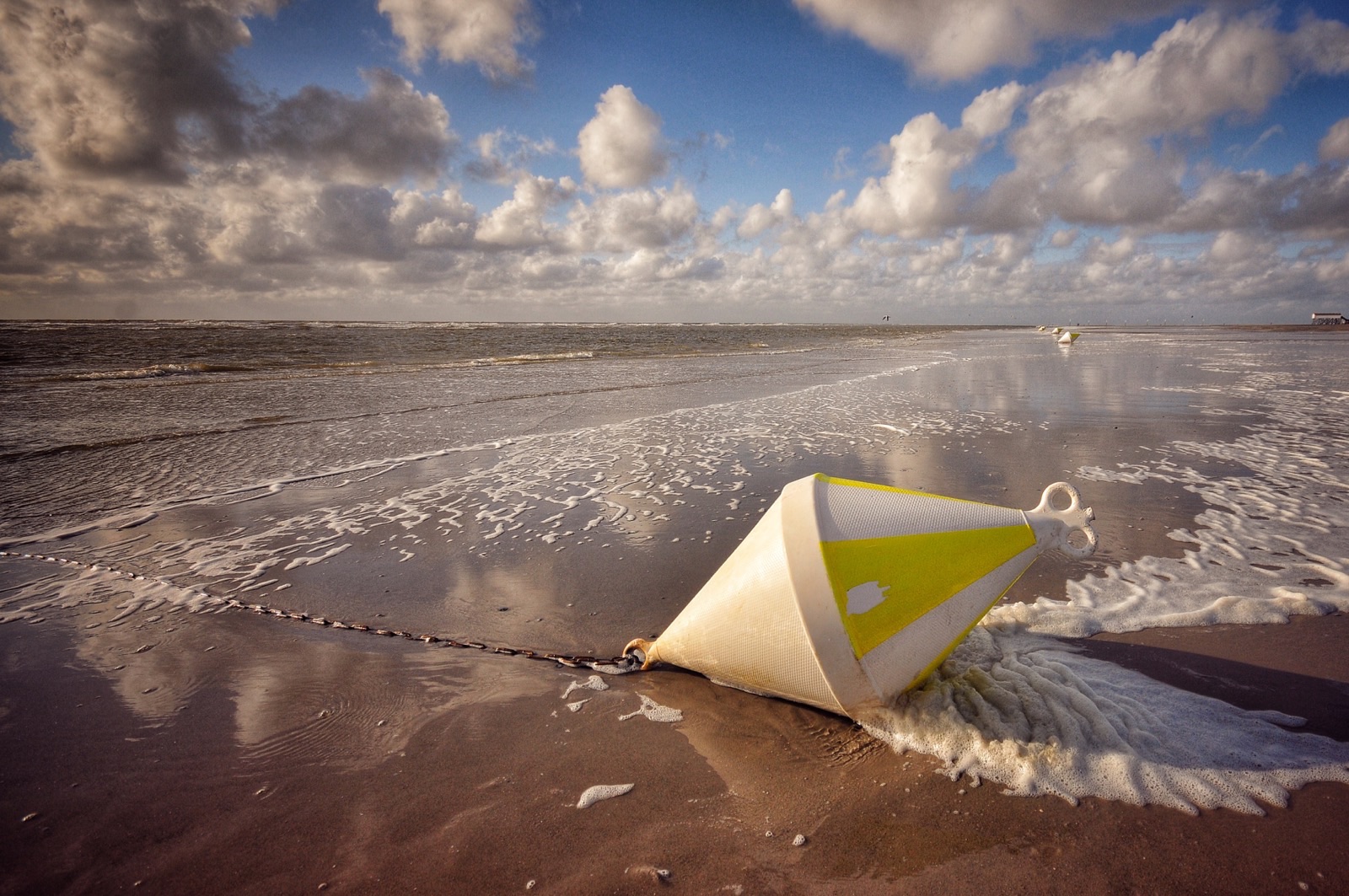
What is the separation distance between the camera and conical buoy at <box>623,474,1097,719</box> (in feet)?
8.51

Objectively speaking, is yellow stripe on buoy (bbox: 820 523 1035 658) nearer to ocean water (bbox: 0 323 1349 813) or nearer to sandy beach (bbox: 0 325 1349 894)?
ocean water (bbox: 0 323 1349 813)

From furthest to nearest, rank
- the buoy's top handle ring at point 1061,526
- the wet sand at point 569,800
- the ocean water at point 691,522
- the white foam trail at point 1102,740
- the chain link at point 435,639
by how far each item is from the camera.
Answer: the chain link at point 435,639
the buoy's top handle ring at point 1061,526
the ocean water at point 691,522
the white foam trail at point 1102,740
the wet sand at point 569,800

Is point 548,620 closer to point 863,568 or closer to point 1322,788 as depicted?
point 863,568

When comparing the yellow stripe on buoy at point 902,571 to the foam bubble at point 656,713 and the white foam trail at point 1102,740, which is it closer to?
the white foam trail at point 1102,740

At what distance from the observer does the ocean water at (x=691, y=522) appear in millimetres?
2836

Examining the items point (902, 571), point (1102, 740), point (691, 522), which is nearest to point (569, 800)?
point (902, 571)

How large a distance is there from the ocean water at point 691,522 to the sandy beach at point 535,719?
0.05m

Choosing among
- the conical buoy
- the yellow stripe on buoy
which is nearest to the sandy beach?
the conical buoy

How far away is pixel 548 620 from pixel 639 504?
2.60 meters

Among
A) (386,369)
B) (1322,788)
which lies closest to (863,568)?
(1322,788)

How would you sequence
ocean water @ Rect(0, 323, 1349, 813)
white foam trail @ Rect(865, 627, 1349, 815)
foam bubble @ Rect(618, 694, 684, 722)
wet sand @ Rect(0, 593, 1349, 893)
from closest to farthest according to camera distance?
wet sand @ Rect(0, 593, 1349, 893) → white foam trail @ Rect(865, 627, 1349, 815) → ocean water @ Rect(0, 323, 1349, 813) → foam bubble @ Rect(618, 694, 684, 722)

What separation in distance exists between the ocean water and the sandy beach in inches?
2.1

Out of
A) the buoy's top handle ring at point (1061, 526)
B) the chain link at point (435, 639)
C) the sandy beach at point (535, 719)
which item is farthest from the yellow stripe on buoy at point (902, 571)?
the chain link at point (435, 639)

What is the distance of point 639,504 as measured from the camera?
22.4 ft
